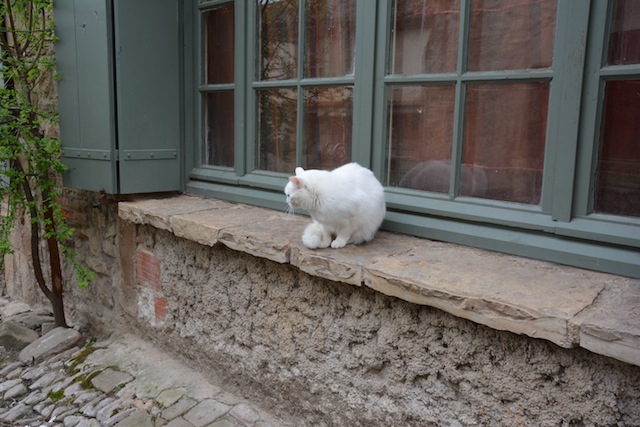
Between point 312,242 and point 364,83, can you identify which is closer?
point 312,242

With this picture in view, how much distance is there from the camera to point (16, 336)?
3545 mm

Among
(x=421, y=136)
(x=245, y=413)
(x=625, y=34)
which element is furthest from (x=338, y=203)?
(x=245, y=413)

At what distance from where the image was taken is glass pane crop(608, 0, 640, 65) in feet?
5.38

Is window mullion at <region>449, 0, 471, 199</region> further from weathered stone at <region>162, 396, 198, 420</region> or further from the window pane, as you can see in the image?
weathered stone at <region>162, 396, 198, 420</region>

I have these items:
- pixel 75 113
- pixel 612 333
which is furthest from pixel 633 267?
pixel 75 113

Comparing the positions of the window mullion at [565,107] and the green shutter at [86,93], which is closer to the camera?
the window mullion at [565,107]

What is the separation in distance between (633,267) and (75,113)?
10.3 ft

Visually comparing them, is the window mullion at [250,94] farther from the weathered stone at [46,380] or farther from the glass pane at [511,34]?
the weathered stone at [46,380]

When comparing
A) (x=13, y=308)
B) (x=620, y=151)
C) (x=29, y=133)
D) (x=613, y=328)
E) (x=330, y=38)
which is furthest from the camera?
(x=13, y=308)

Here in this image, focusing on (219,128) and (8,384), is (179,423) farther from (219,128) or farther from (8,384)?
(219,128)

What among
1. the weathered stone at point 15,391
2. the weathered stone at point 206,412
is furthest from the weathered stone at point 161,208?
the weathered stone at point 15,391

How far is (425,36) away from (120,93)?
1817 millimetres

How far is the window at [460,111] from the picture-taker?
1.71m

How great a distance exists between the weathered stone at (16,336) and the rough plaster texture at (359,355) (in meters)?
1.26
